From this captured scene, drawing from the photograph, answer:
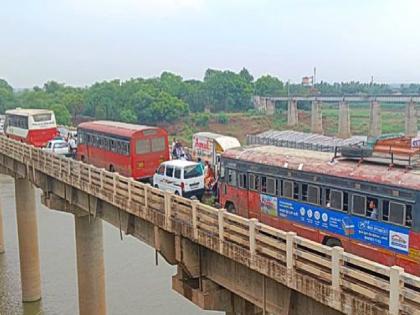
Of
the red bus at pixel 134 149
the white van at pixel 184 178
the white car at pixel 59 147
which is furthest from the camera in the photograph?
the white car at pixel 59 147

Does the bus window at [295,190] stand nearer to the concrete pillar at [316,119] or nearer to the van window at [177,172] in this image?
the van window at [177,172]

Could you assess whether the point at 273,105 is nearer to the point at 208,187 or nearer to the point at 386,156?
the point at 208,187

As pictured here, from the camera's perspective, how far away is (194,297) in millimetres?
14758

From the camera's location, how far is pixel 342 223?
13.4 m

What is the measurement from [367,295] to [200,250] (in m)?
6.02

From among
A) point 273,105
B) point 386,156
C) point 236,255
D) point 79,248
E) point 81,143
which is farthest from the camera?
point 273,105

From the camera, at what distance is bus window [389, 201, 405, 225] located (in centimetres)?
1185

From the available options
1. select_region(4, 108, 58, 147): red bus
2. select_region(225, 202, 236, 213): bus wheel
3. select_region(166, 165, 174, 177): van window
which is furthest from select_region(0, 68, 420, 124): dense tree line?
select_region(225, 202, 236, 213): bus wheel

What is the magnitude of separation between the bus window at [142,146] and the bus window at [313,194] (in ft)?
41.8

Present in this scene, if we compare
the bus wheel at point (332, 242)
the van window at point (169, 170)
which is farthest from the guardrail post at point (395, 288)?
the van window at point (169, 170)

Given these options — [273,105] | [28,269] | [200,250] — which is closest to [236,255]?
[200,250]

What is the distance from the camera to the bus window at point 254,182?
16.5 meters

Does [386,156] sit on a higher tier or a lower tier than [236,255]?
higher

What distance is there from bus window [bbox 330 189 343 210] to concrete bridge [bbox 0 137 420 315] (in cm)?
143
